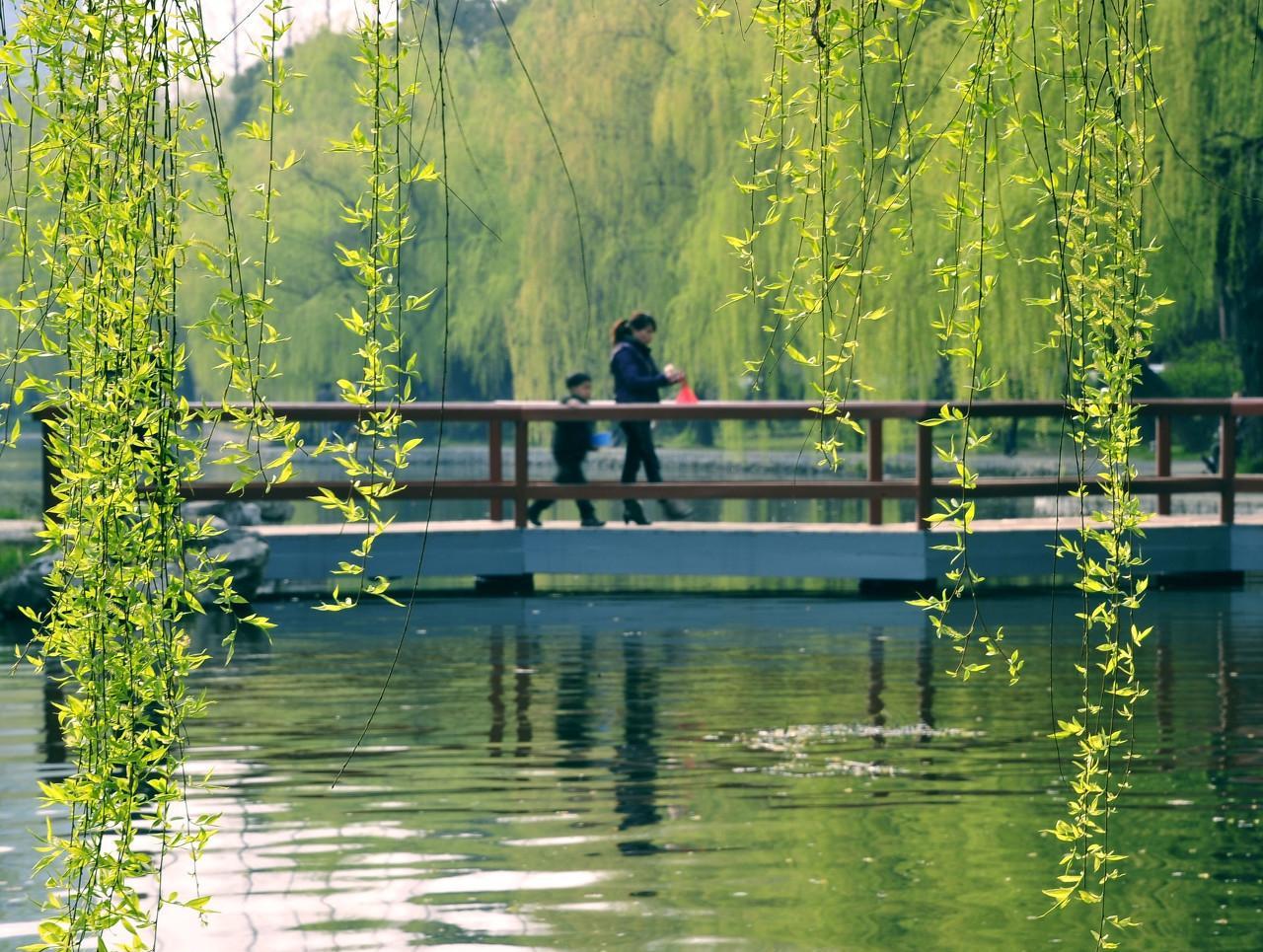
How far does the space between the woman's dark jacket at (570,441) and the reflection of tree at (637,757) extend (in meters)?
5.04

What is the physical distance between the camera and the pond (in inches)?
252

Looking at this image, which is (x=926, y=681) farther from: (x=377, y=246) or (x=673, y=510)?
(x=377, y=246)

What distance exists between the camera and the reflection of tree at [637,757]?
7828mm

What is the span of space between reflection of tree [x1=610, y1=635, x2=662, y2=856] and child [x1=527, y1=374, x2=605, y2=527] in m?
4.90

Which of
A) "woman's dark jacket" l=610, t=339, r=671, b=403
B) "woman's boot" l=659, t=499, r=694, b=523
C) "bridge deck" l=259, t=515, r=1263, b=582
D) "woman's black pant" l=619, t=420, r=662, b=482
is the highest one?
"woman's dark jacket" l=610, t=339, r=671, b=403

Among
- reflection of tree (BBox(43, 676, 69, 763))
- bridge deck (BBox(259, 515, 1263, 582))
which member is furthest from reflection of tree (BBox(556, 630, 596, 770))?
bridge deck (BBox(259, 515, 1263, 582))

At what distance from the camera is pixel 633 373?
17.1 m

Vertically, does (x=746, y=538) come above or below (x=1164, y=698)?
above

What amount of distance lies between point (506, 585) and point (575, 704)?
6514 mm

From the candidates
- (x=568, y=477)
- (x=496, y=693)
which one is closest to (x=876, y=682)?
(x=496, y=693)

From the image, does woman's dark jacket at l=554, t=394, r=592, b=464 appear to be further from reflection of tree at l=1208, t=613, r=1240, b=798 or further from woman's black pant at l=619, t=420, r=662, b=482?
reflection of tree at l=1208, t=613, r=1240, b=798

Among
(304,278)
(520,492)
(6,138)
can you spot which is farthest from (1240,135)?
(304,278)

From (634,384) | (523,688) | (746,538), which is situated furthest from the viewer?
(634,384)

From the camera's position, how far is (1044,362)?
2211cm
